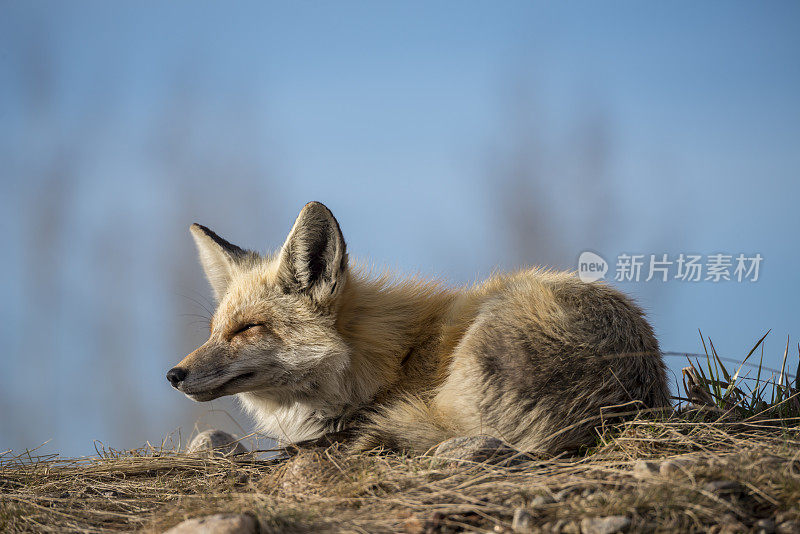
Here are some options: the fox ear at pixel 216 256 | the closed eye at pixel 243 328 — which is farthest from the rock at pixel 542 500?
the fox ear at pixel 216 256

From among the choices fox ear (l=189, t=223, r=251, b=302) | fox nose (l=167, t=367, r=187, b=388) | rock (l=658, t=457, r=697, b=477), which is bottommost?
rock (l=658, t=457, r=697, b=477)

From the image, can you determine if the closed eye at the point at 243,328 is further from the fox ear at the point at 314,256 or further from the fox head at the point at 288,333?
the fox ear at the point at 314,256

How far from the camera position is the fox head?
389 cm

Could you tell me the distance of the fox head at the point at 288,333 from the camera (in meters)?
3.89

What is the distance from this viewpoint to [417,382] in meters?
4.00

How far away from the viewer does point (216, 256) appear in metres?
4.89

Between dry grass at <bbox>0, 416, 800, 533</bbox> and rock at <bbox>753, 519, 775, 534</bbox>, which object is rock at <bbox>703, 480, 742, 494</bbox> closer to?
dry grass at <bbox>0, 416, 800, 533</bbox>

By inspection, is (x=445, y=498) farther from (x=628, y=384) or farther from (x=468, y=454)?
(x=628, y=384)

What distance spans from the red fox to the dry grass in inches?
10.9

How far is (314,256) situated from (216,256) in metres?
1.19

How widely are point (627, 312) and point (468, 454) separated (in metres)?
1.43

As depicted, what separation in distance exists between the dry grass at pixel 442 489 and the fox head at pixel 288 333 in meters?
0.50

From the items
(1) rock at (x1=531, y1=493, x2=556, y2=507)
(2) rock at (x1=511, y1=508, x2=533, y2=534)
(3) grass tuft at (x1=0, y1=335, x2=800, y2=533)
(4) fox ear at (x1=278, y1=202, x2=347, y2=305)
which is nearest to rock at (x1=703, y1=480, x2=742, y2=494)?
(3) grass tuft at (x1=0, y1=335, x2=800, y2=533)

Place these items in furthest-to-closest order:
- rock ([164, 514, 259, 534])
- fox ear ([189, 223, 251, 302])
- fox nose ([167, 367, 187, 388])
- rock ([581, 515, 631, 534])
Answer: fox ear ([189, 223, 251, 302])
fox nose ([167, 367, 187, 388])
rock ([164, 514, 259, 534])
rock ([581, 515, 631, 534])
